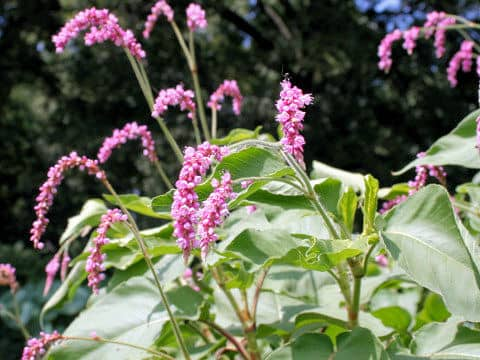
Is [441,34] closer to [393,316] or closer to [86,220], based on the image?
[393,316]

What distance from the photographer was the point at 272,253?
1088 millimetres

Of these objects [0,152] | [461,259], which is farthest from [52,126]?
[461,259]

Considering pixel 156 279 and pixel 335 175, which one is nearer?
pixel 156 279

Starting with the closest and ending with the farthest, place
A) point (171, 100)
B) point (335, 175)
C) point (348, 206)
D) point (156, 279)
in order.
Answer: point (156, 279)
point (348, 206)
point (171, 100)
point (335, 175)

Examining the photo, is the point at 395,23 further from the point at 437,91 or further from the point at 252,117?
the point at 252,117

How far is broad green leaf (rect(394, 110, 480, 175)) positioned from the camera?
1377 millimetres

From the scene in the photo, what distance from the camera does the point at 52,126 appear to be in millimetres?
11688

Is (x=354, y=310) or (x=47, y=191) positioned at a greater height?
(x=47, y=191)

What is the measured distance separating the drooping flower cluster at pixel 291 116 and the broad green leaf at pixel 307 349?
373 millimetres

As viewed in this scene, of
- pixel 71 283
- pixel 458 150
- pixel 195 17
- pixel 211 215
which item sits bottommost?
pixel 71 283

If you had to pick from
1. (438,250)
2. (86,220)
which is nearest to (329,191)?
(438,250)

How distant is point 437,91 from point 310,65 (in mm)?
2381

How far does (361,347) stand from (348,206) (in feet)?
1.02

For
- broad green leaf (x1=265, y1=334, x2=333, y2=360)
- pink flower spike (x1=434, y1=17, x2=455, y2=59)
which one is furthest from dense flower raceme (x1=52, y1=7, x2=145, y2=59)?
pink flower spike (x1=434, y1=17, x2=455, y2=59)
